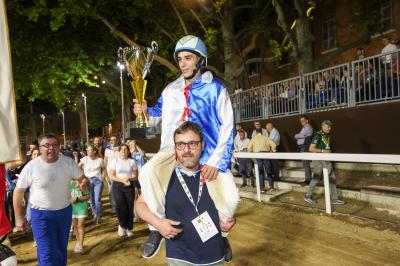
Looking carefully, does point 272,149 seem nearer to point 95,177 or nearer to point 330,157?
point 330,157

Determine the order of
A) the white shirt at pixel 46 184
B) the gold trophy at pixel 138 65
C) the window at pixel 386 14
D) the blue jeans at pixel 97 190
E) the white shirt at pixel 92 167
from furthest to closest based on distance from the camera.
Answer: the window at pixel 386 14, the white shirt at pixel 92 167, the blue jeans at pixel 97 190, the white shirt at pixel 46 184, the gold trophy at pixel 138 65

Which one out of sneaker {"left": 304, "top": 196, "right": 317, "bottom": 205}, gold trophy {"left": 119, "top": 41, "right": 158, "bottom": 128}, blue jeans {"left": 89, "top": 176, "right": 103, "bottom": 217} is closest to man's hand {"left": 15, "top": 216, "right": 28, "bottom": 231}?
gold trophy {"left": 119, "top": 41, "right": 158, "bottom": 128}

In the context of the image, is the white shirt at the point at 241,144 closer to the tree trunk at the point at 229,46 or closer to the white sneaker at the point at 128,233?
the white sneaker at the point at 128,233

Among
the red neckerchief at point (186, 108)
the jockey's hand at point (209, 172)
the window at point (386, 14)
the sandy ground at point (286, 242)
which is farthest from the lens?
the window at point (386, 14)

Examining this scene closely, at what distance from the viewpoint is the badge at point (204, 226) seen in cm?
300

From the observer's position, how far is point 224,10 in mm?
19031

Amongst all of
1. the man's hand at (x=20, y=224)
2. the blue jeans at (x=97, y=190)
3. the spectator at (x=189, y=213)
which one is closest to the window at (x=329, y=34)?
the blue jeans at (x=97, y=190)

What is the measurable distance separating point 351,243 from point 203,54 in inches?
212

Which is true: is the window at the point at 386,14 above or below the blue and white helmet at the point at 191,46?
above

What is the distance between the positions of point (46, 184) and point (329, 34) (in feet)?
62.3

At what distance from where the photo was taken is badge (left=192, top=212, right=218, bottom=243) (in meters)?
3.00

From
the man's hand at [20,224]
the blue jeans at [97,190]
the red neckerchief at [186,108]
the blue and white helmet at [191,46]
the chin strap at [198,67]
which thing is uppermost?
the blue and white helmet at [191,46]

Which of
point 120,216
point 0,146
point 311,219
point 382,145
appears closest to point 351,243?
point 311,219

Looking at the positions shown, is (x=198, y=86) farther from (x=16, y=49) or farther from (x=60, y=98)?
(x=60, y=98)
